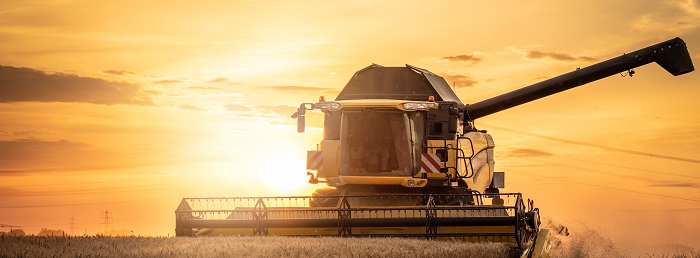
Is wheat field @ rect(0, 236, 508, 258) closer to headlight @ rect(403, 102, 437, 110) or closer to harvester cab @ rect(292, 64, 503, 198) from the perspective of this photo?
harvester cab @ rect(292, 64, 503, 198)

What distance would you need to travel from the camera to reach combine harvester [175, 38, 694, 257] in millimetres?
16453

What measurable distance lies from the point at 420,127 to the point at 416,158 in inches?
28.4

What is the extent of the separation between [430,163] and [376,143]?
1.14 meters

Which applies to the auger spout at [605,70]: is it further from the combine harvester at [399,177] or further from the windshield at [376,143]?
the windshield at [376,143]

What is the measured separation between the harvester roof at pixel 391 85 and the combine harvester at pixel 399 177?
0.02 meters

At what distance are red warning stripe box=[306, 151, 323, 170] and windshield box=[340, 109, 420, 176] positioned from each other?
0.75m

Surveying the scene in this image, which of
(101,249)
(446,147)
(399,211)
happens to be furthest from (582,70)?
(101,249)

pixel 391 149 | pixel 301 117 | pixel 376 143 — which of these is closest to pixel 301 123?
pixel 301 117

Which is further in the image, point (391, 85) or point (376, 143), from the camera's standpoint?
point (391, 85)

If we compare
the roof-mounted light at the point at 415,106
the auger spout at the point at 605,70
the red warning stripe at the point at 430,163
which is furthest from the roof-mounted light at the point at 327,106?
the auger spout at the point at 605,70

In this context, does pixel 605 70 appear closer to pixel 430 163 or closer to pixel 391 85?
pixel 391 85

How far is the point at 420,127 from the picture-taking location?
19656 millimetres

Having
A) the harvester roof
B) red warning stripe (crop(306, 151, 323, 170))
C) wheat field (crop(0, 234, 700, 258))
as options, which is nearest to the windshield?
red warning stripe (crop(306, 151, 323, 170))

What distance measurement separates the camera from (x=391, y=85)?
21.1 meters
